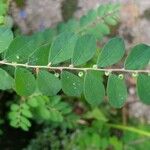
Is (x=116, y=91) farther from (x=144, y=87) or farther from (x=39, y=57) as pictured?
(x=39, y=57)

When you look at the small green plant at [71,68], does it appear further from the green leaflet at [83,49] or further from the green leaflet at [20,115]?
the green leaflet at [20,115]

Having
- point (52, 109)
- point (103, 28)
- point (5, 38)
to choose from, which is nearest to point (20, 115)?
point (52, 109)

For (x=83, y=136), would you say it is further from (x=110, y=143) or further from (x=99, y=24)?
(x=99, y=24)

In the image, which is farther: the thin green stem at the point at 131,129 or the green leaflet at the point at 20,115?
the thin green stem at the point at 131,129

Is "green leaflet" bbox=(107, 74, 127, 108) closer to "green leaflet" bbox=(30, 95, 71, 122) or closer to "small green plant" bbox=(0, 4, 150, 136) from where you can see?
"small green plant" bbox=(0, 4, 150, 136)

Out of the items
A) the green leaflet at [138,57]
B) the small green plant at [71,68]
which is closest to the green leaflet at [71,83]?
the small green plant at [71,68]

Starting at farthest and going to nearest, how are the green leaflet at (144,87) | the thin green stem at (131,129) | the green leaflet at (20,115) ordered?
the thin green stem at (131,129) → the green leaflet at (20,115) → the green leaflet at (144,87)

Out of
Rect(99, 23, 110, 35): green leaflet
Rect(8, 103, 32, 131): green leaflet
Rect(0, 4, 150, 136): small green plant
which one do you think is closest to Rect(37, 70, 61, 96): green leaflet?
Rect(0, 4, 150, 136): small green plant
